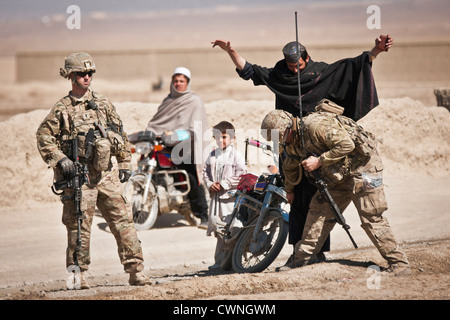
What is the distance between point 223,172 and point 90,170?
174 cm

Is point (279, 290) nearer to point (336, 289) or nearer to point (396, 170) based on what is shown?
point (336, 289)

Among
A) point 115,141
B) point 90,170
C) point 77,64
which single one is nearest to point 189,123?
point 115,141

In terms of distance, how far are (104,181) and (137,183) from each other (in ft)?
11.1

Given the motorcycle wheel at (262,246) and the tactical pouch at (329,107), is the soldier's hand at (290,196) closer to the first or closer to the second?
the motorcycle wheel at (262,246)

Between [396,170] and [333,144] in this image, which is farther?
[396,170]

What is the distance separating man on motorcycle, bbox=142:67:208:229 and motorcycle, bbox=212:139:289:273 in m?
2.58

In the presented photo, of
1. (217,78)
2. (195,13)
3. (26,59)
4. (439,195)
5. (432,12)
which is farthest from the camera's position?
(195,13)

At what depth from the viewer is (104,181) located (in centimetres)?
709

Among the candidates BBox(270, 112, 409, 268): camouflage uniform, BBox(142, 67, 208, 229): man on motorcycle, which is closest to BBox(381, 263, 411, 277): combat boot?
BBox(270, 112, 409, 268): camouflage uniform

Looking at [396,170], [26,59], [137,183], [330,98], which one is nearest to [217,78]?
[26,59]

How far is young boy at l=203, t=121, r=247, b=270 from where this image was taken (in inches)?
324

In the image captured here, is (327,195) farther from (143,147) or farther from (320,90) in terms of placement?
(143,147)

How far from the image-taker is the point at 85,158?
7.00 meters

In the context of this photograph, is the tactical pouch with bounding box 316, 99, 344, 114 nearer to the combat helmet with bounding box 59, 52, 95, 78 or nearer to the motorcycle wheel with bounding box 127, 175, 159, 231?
the combat helmet with bounding box 59, 52, 95, 78
